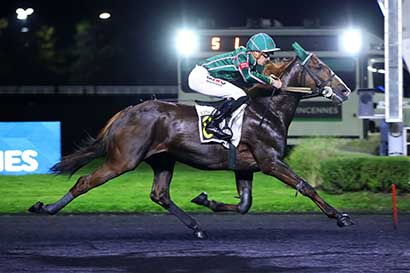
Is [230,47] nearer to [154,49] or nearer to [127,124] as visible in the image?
[127,124]

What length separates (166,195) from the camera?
9898 mm

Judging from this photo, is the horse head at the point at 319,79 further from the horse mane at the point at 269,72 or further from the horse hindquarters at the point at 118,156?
the horse hindquarters at the point at 118,156

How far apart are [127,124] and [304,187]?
2.02 m

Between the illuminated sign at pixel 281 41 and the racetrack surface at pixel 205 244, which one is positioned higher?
the illuminated sign at pixel 281 41

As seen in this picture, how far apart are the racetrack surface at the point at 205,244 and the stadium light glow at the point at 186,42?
9.07 meters

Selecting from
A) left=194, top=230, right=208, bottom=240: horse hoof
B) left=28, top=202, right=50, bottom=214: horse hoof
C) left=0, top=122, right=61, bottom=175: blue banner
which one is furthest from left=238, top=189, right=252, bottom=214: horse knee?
left=0, top=122, right=61, bottom=175: blue banner

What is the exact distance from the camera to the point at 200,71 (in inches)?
387

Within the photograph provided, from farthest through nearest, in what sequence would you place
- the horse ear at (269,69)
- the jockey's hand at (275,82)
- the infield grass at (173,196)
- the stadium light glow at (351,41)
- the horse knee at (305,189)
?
1. the stadium light glow at (351,41)
2. the infield grass at (173,196)
3. the horse ear at (269,69)
4. the jockey's hand at (275,82)
5. the horse knee at (305,189)

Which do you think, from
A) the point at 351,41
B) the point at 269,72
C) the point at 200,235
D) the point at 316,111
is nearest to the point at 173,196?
the point at 200,235

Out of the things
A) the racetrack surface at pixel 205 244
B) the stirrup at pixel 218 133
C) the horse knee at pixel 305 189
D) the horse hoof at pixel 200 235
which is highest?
the stirrup at pixel 218 133

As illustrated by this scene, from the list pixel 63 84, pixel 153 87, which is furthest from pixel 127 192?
pixel 63 84

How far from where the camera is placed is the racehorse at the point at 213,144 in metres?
Answer: 9.45

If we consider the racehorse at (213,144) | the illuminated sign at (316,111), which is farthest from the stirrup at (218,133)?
the illuminated sign at (316,111)

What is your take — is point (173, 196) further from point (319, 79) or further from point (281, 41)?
point (281, 41)
